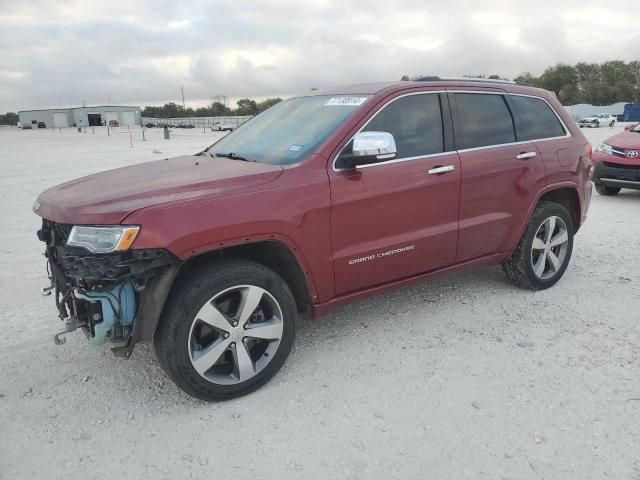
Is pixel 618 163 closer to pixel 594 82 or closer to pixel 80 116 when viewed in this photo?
pixel 594 82

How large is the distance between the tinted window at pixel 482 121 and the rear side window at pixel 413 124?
0.69 feet

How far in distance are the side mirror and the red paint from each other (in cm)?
10

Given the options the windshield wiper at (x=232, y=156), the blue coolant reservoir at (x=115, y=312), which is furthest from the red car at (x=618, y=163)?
the blue coolant reservoir at (x=115, y=312)

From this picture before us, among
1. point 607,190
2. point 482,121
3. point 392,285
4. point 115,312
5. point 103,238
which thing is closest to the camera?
point 103,238

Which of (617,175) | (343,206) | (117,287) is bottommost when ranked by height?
(617,175)

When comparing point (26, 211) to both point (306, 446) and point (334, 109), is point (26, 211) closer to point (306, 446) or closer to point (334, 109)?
point (334, 109)

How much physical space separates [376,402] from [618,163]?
7.98 meters

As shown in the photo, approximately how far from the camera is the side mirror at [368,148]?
3209 millimetres

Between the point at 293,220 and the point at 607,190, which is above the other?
the point at 293,220

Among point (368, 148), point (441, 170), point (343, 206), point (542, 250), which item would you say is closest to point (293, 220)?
point (343, 206)

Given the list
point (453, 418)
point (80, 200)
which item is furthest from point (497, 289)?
point (80, 200)

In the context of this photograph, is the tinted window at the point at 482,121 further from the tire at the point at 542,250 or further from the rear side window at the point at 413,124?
the tire at the point at 542,250

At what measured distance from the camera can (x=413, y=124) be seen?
3.81 meters

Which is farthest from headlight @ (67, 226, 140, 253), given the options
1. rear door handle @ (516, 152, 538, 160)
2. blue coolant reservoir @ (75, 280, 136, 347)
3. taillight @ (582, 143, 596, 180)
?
taillight @ (582, 143, 596, 180)
